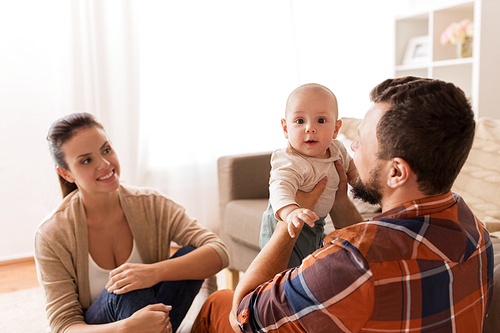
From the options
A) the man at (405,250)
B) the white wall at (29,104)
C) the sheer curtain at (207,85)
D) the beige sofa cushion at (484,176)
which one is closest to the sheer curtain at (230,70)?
the sheer curtain at (207,85)

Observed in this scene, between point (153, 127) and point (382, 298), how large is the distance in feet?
9.03

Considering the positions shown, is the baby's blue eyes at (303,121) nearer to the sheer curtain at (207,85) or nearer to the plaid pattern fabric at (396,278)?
the plaid pattern fabric at (396,278)

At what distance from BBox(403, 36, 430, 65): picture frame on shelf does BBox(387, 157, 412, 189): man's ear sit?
2929mm

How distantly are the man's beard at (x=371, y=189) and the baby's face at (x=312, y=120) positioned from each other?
301 millimetres

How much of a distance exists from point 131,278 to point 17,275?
5.85ft

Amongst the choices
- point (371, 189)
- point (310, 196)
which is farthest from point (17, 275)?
point (371, 189)

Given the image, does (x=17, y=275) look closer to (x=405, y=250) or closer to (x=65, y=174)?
(x=65, y=174)

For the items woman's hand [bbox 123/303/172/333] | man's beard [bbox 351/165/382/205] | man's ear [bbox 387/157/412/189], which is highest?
man's ear [bbox 387/157/412/189]

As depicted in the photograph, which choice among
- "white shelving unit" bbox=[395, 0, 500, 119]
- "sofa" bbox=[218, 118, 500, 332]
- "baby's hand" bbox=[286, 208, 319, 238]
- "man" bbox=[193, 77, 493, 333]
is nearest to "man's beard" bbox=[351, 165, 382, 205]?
"man" bbox=[193, 77, 493, 333]

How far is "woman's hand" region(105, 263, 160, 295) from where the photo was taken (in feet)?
4.86

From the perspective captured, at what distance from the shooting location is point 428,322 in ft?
2.82

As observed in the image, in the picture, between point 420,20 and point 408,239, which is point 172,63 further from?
point 408,239

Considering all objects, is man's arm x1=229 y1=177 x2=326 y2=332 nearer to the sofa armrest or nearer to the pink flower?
the sofa armrest

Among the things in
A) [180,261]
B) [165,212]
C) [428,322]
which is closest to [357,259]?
[428,322]
